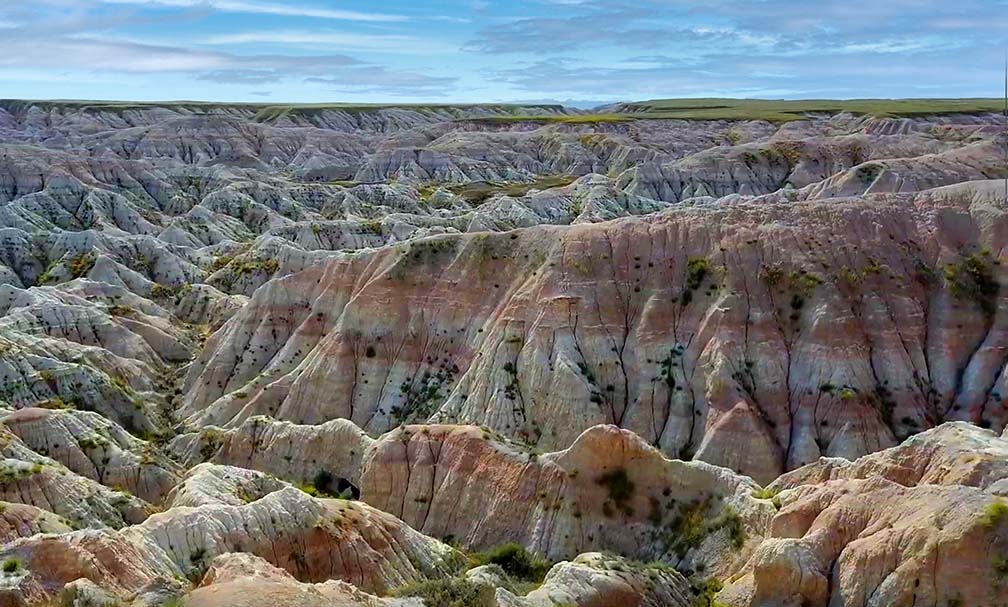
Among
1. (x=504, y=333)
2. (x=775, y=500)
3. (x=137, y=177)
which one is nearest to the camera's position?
(x=775, y=500)

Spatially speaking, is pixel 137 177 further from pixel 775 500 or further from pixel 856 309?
pixel 775 500

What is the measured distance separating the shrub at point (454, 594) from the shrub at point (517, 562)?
6.09m

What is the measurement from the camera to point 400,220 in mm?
110062

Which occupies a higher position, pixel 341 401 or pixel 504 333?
pixel 504 333

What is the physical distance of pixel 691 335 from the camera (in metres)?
50.9

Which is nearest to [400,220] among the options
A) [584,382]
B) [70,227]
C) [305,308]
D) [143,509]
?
[70,227]

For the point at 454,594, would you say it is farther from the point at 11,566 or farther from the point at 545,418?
the point at 545,418

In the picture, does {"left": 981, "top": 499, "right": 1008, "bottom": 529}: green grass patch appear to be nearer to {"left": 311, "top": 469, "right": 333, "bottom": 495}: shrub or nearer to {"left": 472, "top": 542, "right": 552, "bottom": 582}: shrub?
{"left": 472, "top": 542, "right": 552, "bottom": 582}: shrub

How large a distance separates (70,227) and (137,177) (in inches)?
1186

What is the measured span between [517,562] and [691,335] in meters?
21.5

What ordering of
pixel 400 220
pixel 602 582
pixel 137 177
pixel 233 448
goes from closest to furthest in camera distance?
pixel 602 582
pixel 233 448
pixel 400 220
pixel 137 177

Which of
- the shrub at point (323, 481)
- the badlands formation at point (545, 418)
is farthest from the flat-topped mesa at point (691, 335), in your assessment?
the shrub at point (323, 481)

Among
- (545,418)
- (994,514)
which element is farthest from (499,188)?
(994,514)

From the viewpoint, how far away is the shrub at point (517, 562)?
31.8 meters
